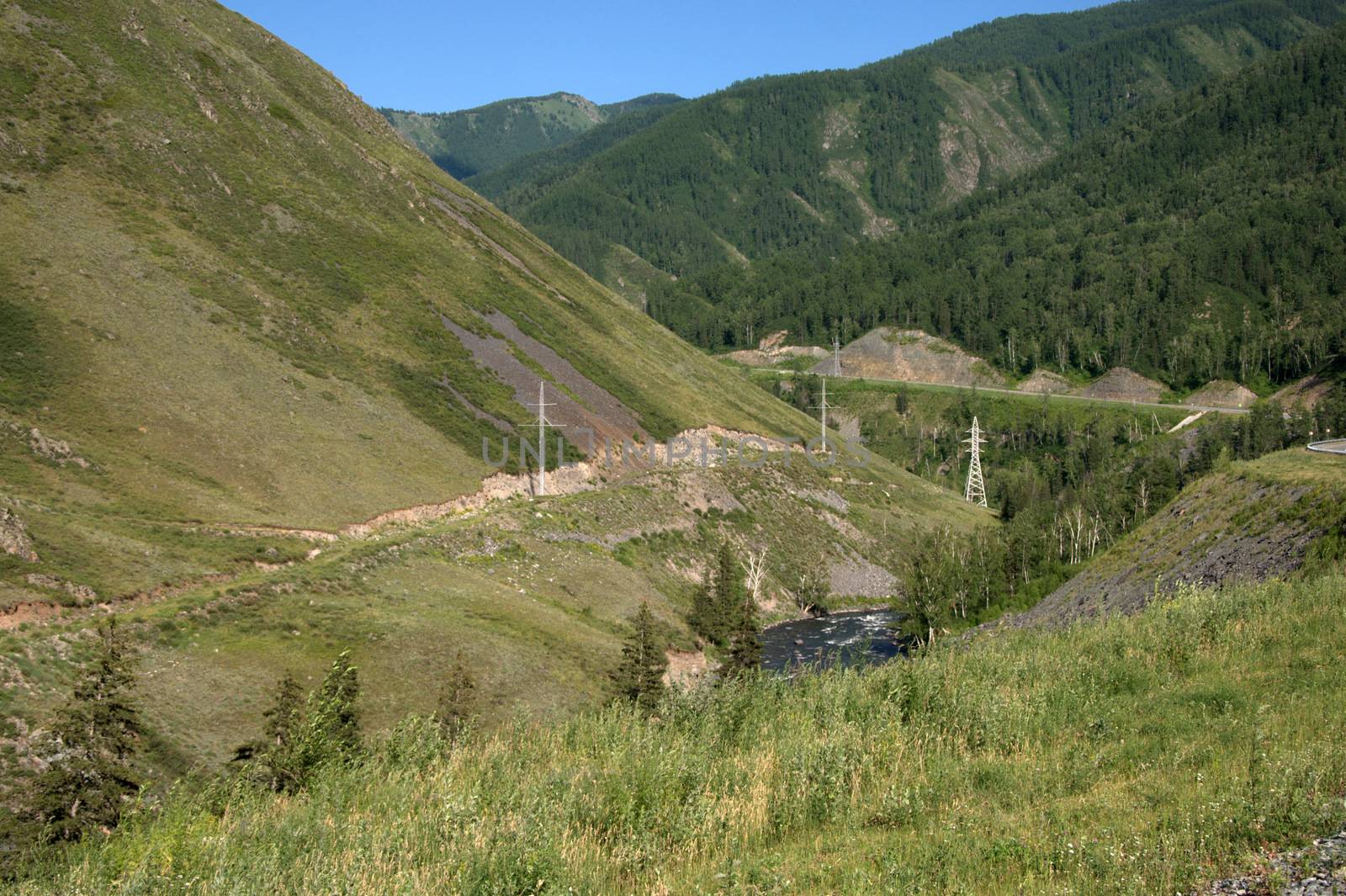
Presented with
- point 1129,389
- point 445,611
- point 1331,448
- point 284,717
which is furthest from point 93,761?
point 1129,389

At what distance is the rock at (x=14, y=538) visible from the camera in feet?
132

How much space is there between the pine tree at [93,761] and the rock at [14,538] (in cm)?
1548

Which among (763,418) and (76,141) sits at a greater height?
(76,141)

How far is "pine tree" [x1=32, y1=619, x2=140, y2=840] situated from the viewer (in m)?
23.9

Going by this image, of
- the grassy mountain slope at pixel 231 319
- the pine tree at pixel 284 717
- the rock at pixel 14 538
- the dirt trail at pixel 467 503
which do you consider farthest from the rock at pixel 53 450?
the pine tree at pixel 284 717

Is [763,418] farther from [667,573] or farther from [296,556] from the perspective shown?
[296,556]

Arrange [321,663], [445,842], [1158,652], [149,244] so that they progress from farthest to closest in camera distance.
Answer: [149,244]
[321,663]
[1158,652]
[445,842]

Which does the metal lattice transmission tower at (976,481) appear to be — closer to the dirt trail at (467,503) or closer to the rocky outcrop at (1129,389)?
the dirt trail at (467,503)

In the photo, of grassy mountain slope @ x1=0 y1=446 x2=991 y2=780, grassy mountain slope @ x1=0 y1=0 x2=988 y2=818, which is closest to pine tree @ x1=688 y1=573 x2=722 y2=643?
grassy mountain slope @ x1=0 y1=446 x2=991 y2=780

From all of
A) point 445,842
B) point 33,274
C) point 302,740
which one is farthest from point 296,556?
point 445,842

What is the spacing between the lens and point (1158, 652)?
17859 mm

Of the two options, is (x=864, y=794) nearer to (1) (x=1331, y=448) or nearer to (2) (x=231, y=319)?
(1) (x=1331, y=448)

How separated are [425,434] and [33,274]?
28887mm

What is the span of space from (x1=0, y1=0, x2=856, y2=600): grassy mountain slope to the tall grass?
1285 inches
